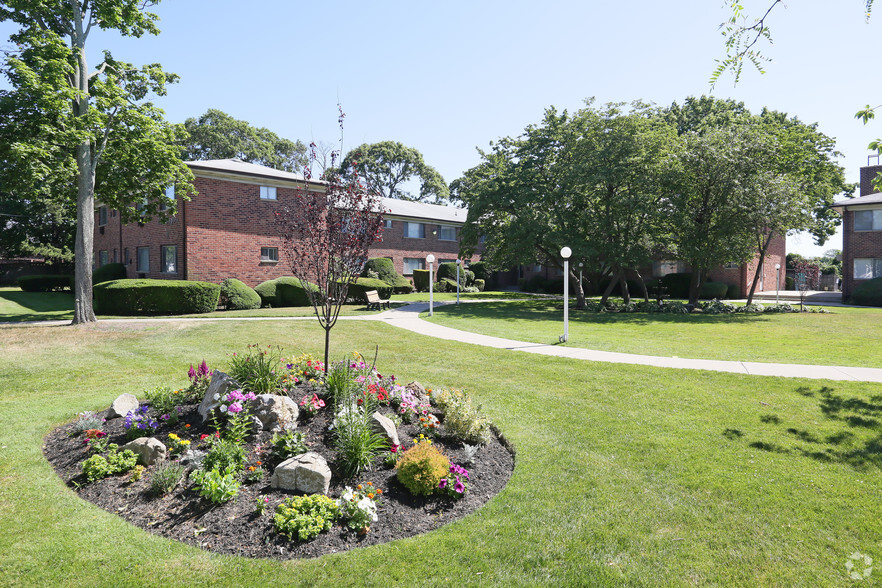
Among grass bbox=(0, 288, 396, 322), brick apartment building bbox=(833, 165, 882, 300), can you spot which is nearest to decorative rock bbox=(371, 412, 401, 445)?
grass bbox=(0, 288, 396, 322)

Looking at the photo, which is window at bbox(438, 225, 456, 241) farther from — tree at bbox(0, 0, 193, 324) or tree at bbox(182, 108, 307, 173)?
tree at bbox(0, 0, 193, 324)

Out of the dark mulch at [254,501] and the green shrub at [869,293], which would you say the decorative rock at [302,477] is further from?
the green shrub at [869,293]

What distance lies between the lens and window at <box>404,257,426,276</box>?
32062 millimetres

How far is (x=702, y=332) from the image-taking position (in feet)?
44.8

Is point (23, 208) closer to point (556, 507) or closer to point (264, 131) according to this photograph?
point (264, 131)

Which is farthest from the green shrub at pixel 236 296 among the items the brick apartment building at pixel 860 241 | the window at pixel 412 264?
the brick apartment building at pixel 860 241

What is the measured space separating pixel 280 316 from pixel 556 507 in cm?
1378

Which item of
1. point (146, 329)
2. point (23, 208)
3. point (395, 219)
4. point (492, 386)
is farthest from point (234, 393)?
point (23, 208)

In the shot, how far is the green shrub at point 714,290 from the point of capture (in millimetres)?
27906

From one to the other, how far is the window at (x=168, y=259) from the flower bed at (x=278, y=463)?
18.1 metres

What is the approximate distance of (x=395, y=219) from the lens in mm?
30844

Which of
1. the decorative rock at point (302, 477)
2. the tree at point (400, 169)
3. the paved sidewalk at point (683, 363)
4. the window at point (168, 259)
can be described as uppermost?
the tree at point (400, 169)

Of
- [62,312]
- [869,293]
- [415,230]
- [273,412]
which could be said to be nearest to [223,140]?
[415,230]

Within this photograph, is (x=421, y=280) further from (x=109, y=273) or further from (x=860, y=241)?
(x=860, y=241)
